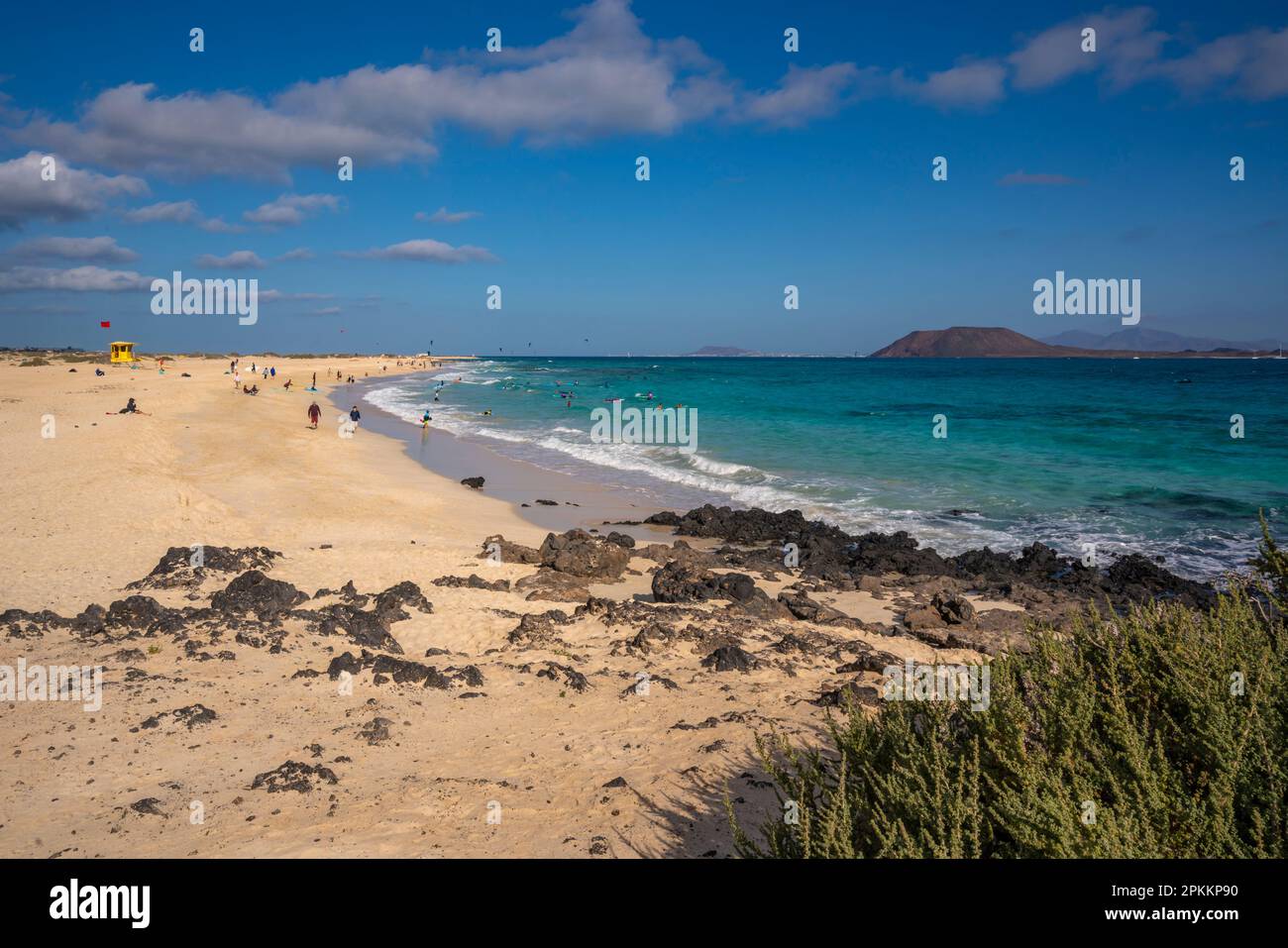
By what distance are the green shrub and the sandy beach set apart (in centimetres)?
A: 166

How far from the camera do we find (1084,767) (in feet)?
12.9

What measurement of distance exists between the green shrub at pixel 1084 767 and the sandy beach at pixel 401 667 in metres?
1.66

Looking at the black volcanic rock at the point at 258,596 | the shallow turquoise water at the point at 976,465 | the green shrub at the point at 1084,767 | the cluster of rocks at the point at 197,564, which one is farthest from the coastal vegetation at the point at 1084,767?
the shallow turquoise water at the point at 976,465

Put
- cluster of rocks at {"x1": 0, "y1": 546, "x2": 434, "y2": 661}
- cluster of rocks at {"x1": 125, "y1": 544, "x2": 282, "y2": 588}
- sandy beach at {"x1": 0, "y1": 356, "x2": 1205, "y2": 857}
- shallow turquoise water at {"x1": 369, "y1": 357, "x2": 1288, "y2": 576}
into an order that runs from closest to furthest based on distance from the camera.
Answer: sandy beach at {"x1": 0, "y1": 356, "x2": 1205, "y2": 857} → cluster of rocks at {"x1": 0, "y1": 546, "x2": 434, "y2": 661} → cluster of rocks at {"x1": 125, "y1": 544, "x2": 282, "y2": 588} → shallow turquoise water at {"x1": 369, "y1": 357, "x2": 1288, "y2": 576}

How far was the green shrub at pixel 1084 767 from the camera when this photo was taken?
11.4 ft

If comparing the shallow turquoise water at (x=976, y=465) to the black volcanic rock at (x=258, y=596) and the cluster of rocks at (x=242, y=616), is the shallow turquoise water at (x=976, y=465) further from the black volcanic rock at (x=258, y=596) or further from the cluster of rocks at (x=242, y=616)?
the black volcanic rock at (x=258, y=596)

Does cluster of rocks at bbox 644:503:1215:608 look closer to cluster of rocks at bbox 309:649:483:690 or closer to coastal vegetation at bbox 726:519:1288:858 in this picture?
cluster of rocks at bbox 309:649:483:690

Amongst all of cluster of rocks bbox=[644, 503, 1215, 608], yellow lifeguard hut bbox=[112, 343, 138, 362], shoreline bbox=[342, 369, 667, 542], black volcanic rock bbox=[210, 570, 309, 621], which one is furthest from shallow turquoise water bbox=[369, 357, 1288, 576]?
yellow lifeguard hut bbox=[112, 343, 138, 362]

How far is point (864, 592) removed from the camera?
1259cm

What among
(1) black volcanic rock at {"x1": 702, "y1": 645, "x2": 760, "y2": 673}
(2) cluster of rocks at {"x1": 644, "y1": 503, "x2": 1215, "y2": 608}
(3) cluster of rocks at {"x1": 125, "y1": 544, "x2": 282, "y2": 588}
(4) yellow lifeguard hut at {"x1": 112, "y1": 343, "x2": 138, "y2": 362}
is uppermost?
(4) yellow lifeguard hut at {"x1": 112, "y1": 343, "x2": 138, "y2": 362}

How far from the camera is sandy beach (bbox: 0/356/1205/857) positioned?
220 inches
